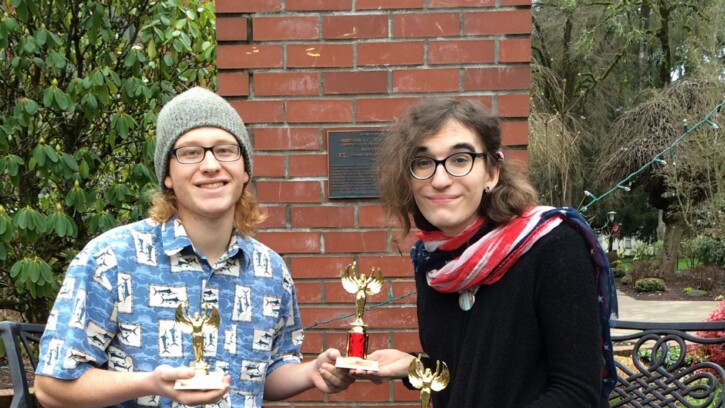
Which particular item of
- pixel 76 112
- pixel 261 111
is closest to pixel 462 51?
pixel 261 111

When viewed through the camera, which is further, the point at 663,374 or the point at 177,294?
the point at 663,374

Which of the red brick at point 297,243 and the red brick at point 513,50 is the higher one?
the red brick at point 513,50

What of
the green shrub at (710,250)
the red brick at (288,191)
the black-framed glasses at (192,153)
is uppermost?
the black-framed glasses at (192,153)

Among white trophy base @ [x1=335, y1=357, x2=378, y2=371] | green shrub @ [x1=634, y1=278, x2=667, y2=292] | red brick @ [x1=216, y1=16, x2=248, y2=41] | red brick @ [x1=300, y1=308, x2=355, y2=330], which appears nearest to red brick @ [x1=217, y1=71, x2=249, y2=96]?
red brick @ [x1=216, y1=16, x2=248, y2=41]

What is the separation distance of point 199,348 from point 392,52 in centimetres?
172

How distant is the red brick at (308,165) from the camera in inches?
133

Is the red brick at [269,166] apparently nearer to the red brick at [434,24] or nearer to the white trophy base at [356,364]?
the red brick at [434,24]

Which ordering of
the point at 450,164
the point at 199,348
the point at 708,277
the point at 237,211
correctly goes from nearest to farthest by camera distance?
the point at 199,348
the point at 450,164
the point at 237,211
the point at 708,277

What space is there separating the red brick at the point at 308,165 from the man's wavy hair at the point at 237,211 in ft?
2.46

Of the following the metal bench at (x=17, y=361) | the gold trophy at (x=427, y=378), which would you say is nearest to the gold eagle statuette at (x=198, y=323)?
the gold trophy at (x=427, y=378)

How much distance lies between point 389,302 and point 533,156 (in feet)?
38.6

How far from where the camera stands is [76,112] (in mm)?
4922

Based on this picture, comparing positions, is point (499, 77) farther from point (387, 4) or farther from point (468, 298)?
point (468, 298)

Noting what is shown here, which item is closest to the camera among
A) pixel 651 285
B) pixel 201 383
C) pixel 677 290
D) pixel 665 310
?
pixel 201 383
